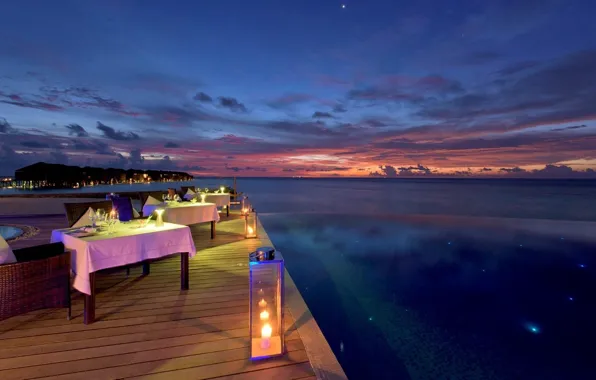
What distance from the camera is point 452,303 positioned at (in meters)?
5.62

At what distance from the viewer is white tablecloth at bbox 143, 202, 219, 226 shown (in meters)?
5.84

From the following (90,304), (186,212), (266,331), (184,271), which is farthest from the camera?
(186,212)

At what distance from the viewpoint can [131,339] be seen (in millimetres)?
2373

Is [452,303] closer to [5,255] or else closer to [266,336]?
[266,336]

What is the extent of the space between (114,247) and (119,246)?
0.16ft

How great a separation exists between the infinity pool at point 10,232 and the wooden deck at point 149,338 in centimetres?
435

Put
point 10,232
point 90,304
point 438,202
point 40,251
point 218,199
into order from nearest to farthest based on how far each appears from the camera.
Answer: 1. point 90,304
2. point 40,251
3. point 10,232
4. point 218,199
5. point 438,202

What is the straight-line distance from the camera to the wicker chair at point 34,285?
2160mm

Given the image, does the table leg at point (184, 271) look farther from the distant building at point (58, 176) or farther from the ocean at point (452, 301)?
the distant building at point (58, 176)

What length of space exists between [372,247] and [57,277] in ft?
29.9

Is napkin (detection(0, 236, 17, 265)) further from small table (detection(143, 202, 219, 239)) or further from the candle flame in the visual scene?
small table (detection(143, 202, 219, 239))

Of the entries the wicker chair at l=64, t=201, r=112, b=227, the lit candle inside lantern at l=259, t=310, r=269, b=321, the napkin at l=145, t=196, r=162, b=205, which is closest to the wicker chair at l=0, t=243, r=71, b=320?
the lit candle inside lantern at l=259, t=310, r=269, b=321

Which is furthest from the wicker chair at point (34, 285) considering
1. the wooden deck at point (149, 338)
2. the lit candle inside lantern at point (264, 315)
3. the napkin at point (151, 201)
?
the napkin at point (151, 201)

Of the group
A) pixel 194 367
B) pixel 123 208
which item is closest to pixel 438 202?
pixel 123 208
